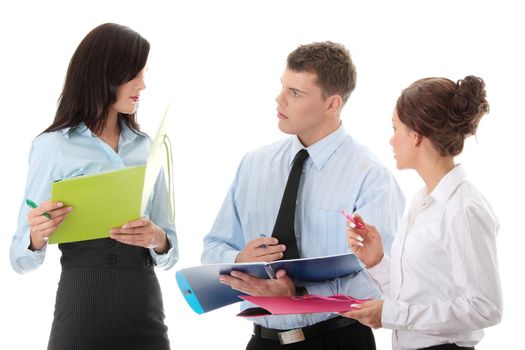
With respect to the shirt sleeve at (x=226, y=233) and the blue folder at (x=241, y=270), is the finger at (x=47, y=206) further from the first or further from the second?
the shirt sleeve at (x=226, y=233)

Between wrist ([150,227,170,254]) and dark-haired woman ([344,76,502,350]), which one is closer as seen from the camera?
dark-haired woman ([344,76,502,350])

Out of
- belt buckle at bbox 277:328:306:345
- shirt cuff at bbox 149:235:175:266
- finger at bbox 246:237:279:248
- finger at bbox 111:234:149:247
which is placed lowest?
belt buckle at bbox 277:328:306:345

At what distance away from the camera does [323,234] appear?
260 centimetres

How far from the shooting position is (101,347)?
244 centimetres

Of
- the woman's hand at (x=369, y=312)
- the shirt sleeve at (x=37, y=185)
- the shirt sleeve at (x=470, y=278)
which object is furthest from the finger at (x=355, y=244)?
the shirt sleeve at (x=37, y=185)

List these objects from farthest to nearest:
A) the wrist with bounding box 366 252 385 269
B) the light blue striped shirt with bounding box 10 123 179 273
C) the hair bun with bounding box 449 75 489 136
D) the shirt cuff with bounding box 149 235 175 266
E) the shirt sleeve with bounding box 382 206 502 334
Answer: the shirt cuff with bounding box 149 235 175 266, the light blue striped shirt with bounding box 10 123 179 273, the wrist with bounding box 366 252 385 269, the hair bun with bounding box 449 75 489 136, the shirt sleeve with bounding box 382 206 502 334

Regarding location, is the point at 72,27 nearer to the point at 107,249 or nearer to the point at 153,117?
the point at 153,117

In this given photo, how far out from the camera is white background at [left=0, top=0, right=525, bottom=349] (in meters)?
3.95

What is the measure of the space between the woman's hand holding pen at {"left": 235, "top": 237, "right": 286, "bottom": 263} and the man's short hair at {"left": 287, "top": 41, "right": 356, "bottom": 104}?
569 millimetres

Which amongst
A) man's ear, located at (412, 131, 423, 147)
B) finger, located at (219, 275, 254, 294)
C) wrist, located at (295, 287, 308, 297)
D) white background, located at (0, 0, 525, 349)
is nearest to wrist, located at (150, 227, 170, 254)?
finger, located at (219, 275, 254, 294)

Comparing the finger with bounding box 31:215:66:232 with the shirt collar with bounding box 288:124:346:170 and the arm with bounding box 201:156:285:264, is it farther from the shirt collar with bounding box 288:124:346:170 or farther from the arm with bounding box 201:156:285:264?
the shirt collar with bounding box 288:124:346:170

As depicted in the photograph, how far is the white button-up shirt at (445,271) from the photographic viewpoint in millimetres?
1969

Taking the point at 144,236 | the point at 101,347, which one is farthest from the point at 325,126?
the point at 101,347

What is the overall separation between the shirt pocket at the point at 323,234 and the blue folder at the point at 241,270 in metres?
0.10
